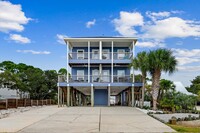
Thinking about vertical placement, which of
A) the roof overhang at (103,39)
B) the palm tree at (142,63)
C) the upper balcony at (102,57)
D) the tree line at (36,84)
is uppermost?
the roof overhang at (103,39)

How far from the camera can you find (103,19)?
32375 millimetres

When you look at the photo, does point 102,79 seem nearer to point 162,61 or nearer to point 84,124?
point 162,61

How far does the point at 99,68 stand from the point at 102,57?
74.4 inches

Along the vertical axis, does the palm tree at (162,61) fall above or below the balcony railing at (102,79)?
above

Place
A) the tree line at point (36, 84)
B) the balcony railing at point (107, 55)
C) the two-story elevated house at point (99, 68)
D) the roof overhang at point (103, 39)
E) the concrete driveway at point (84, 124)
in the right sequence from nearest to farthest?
1. the concrete driveway at point (84, 124)
2. the two-story elevated house at point (99, 68)
3. the roof overhang at point (103, 39)
4. the balcony railing at point (107, 55)
5. the tree line at point (36, 84)

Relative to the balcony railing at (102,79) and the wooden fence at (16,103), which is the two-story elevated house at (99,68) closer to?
the balcony railing at (102,79)

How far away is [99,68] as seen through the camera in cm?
3697

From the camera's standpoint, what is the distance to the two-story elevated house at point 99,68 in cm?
3331

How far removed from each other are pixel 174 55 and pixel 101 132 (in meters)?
17.7

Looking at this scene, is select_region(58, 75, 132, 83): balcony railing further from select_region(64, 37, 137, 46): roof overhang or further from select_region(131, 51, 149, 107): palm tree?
select_region(131, 51, 149, 107): palm tree

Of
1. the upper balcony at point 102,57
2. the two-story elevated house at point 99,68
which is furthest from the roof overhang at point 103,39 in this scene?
the upper balcony at point 102,57

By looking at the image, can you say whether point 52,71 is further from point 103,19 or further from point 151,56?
point 151,56

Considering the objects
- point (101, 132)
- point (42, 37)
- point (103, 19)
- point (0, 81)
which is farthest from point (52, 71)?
point (101, 132)

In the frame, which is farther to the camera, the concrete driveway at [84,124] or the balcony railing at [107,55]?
the balcony railing at [107,55]
